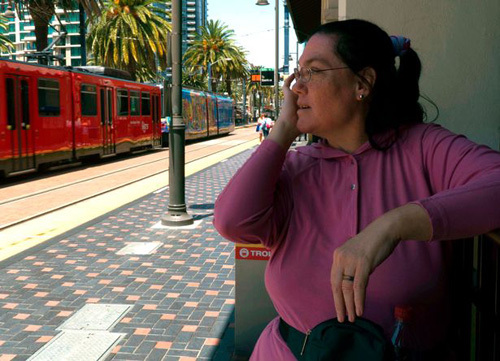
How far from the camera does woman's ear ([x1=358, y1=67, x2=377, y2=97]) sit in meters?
1.73

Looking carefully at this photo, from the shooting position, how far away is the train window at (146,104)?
80.2 feet

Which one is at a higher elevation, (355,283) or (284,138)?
(284,138)

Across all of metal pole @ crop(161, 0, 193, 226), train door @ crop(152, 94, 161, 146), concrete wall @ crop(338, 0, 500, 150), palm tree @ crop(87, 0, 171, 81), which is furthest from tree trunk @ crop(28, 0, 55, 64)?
concrete wall @ crop(338, 0, 500, 150)

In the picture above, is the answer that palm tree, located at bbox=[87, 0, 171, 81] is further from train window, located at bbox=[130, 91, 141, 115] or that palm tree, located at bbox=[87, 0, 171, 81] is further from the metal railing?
the metal railing

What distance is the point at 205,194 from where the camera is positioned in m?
12.7

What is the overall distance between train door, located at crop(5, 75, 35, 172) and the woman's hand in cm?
1423

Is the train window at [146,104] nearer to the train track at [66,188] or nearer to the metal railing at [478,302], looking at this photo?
the train track at [66,188]

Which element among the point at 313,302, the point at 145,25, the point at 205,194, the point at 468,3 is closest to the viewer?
the point at 313,302

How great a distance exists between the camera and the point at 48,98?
16.2 m

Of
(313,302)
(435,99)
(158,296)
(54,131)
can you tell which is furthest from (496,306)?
(54,131)

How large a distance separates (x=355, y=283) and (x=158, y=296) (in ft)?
15.1

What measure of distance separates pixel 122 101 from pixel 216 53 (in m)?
41.0

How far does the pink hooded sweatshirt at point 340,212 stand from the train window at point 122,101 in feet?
67.2

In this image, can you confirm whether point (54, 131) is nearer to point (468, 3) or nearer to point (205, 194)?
point (205, 194)
